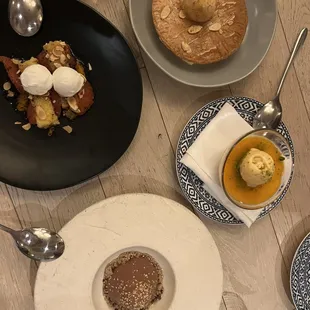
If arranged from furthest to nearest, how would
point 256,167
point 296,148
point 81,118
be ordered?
point 296,148, point 81,118, point 256,167

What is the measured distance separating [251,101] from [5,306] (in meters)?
0.75

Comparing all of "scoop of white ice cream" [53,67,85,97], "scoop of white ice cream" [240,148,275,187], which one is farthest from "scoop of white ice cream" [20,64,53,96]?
"scoop of white ice cream" [240,148,275,187]

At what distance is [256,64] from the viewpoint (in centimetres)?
115

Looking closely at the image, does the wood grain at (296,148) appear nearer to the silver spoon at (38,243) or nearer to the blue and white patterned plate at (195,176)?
the blue and white patterned plate at (195,176)

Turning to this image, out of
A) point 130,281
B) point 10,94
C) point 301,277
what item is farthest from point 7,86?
point 301,277

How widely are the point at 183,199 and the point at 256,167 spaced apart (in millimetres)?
235

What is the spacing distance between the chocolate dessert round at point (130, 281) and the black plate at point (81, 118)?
23cm

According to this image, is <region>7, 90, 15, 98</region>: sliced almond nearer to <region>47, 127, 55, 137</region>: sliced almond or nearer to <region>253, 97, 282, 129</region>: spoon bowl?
<region>47, 127, 55, 137</region>: sliced almond

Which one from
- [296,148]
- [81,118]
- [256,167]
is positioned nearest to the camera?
[256,167]

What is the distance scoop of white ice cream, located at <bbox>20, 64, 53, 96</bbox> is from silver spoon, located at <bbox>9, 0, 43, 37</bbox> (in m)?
0.09

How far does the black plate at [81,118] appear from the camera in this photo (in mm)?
1073

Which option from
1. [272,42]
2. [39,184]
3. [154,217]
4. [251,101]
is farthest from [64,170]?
[272,42]

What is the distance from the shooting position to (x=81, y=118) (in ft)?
3.67

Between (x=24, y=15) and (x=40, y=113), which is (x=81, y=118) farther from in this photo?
(x=24, y=15)
